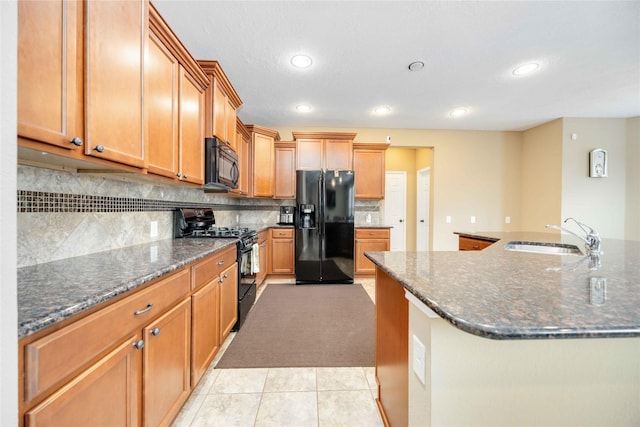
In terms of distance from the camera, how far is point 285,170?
14.0 feet

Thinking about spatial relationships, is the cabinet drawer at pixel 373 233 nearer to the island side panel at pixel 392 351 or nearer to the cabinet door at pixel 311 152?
the cabinet door at pixel 311 152

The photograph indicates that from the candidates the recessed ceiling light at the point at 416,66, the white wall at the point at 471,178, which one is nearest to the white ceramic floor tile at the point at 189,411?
the recessed ceiling light at the point at 416,66

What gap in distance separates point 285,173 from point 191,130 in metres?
2.40

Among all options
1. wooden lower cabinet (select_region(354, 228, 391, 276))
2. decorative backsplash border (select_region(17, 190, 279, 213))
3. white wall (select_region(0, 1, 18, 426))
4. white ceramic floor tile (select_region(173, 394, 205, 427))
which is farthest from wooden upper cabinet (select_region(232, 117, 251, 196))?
white wall (select_region(0, 1, 18, 426))

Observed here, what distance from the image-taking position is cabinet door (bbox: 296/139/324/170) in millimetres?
4199

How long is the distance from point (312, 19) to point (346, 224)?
265 centimetres

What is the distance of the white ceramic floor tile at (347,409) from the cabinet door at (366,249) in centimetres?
261

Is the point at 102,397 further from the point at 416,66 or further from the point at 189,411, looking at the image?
the point at 416,66

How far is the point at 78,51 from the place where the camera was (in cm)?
95

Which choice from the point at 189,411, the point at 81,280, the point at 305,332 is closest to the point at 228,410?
the point at 189,411

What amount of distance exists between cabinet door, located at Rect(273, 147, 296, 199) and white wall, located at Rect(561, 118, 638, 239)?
440 centimetres

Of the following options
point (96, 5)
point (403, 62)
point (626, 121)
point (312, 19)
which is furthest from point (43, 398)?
point (626, 121)

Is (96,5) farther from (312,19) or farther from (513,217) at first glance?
(513,217)

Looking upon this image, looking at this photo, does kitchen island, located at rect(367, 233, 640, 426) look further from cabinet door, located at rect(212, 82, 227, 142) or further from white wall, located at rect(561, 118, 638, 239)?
white wall, located at rect(561, 118, 638, 239)
